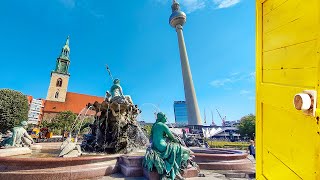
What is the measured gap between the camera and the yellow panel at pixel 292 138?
1.23m

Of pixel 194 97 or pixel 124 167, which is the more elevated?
pixel 194 97

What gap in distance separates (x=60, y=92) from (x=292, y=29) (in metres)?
84.0

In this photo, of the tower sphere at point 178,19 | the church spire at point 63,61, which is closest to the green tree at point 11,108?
the church spire at point 63,61

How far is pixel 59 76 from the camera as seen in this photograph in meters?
75.9

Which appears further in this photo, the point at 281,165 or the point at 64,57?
the point at 64,57

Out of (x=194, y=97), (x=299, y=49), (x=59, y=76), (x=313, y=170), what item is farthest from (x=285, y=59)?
(x=59, y=76)

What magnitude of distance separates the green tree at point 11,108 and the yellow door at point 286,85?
132ft

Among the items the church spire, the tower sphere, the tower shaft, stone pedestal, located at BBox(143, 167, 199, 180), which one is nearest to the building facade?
the church spire

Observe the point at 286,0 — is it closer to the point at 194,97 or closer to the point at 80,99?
the point at 194,97

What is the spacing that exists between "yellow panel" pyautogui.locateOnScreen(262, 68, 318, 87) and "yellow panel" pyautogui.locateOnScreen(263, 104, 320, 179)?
19cm

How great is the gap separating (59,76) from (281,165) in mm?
82862

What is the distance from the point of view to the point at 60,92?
253 feet

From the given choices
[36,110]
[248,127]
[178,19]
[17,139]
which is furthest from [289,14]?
[178,19]

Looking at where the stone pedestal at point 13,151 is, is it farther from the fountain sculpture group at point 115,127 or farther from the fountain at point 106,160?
the fountain sculpture group at point 115,127
